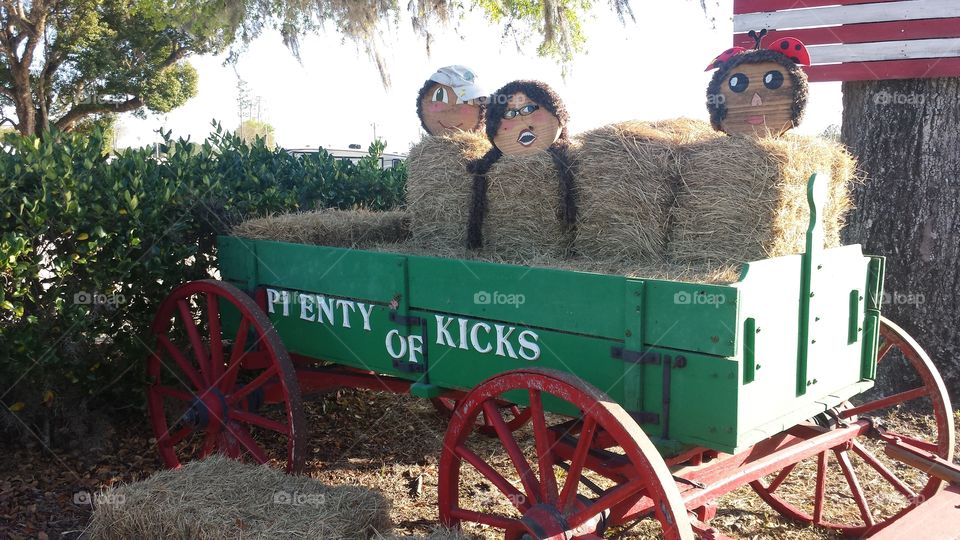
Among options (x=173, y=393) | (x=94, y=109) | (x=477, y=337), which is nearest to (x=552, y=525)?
(x=477, y=337)

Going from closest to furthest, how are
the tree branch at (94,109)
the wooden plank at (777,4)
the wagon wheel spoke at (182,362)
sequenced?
the wagon wheel spoke at (182,362), the wooden plank at (777,4), the tree branch at (94,109)

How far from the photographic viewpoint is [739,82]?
11.9ft

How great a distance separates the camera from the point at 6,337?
4.00 meters

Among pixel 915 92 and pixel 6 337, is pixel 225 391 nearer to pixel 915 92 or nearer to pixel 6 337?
pixel 6 337

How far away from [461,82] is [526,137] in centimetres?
84

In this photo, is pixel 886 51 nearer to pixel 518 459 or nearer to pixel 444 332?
pixel 444 332

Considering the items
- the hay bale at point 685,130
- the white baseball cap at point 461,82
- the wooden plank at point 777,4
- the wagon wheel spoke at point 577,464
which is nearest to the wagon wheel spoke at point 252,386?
the wagon wheel spoke at point 577,464

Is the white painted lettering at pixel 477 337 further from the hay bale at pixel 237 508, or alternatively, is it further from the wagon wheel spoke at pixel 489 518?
the hay bale at pixel 237 508

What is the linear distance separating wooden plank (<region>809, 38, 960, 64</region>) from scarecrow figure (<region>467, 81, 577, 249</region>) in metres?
2.44

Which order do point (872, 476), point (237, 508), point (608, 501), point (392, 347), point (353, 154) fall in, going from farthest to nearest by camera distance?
1. point (353, 154)
2. point (872, 476)
3. point (392, 347)
4. point (237, 508)
5. point (608, 501)

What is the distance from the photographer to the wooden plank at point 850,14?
16.4 feet

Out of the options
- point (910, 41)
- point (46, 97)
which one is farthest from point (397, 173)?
point (46, 97)

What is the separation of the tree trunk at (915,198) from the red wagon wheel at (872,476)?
81cm

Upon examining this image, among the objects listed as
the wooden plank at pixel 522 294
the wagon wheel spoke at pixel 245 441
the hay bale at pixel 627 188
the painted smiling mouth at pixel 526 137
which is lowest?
the wagon wheel spoke at pixel 245 441
